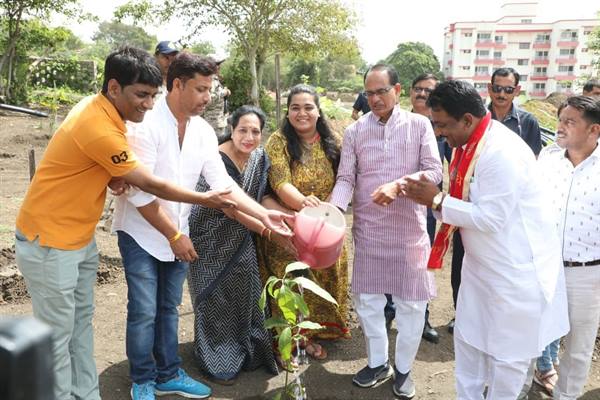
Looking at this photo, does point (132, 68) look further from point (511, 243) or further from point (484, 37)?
point (484, 37)

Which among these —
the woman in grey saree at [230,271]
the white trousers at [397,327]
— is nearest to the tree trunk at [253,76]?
the woman in grey saree at [230,271]

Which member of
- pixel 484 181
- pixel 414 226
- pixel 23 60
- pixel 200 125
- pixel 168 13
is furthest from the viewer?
pixel 168 13

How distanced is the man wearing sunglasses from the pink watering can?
5.16 feet

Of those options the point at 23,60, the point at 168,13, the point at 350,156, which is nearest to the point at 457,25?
the point at 168,13

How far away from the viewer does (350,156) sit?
287 centimetres

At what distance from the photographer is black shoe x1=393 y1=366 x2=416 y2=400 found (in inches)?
111

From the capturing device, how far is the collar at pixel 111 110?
2021 mm

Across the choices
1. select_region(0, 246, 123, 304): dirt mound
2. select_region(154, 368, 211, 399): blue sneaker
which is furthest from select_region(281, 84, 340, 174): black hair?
select_region(0, 246, 123, 304): dirt mound

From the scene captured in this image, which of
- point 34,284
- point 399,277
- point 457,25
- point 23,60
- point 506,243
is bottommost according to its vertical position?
point 399,277

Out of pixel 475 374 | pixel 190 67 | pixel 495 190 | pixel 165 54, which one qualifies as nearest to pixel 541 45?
pixel 165 54

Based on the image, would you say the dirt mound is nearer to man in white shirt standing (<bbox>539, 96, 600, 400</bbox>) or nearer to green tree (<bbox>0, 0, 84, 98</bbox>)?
man in white shirt standing (<bbox>539, 96, 600, 400</bbox>)

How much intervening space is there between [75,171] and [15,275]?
2.17 metres

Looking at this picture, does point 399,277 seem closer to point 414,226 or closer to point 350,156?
point 414,226

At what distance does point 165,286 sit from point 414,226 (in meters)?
1.28
